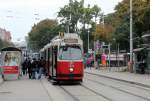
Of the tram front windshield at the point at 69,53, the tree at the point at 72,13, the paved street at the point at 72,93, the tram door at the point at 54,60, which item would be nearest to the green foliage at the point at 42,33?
the tree at the point at 72,13

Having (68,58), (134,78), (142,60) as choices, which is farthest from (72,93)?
(142,60)

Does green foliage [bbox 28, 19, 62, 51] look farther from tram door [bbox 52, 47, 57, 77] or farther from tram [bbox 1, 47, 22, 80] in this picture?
tram door [bbox 52, 47, 57, 77]

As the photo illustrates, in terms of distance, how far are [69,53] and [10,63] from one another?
9.63 metres

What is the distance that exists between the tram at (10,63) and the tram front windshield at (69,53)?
823cm

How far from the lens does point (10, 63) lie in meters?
43.7

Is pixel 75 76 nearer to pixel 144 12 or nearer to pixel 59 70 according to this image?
pixel 59 70

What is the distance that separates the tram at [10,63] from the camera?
4253 cm

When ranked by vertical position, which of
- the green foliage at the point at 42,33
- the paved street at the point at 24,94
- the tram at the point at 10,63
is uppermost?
the green foliage at the point at 42,33

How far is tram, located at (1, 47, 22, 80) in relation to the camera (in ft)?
140

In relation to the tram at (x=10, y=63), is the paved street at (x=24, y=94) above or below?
below

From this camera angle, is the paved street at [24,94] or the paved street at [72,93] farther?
the paved street at [72,93]

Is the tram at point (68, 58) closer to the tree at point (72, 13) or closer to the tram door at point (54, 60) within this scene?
the tram door at point (54, 60)

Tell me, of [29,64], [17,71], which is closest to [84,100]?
[17,71]

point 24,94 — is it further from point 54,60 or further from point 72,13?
point 72,13
